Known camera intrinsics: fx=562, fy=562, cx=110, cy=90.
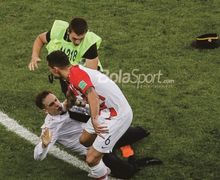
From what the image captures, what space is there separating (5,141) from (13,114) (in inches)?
34.9

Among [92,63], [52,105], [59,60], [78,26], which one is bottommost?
[52,105]

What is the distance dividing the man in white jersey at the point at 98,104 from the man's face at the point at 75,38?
942mm

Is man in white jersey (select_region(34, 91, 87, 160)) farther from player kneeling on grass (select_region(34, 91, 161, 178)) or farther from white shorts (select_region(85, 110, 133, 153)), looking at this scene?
white shorts (select_region(85, 110, 133, 153))

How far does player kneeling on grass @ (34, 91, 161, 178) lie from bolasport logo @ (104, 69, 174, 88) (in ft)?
8.68

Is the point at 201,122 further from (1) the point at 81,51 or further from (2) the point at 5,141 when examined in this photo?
(2) the point at 5,141

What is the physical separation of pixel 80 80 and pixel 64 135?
1.53 m

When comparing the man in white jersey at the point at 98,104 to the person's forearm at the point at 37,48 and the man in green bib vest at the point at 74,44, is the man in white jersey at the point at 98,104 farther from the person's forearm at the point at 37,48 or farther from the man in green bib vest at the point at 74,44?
the person's forearm at the point at 37,48

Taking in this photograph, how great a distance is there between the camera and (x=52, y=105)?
782cm

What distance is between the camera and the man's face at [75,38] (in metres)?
7.99

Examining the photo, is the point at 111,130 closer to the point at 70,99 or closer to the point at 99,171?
the point at 99,171

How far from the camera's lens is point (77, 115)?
8180mm

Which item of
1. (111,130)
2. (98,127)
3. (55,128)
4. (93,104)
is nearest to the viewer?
(93,104)

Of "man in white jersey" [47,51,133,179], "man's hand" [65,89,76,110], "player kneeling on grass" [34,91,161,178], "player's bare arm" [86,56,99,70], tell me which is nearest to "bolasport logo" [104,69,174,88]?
"player's bare arm" [86,56,99,70]

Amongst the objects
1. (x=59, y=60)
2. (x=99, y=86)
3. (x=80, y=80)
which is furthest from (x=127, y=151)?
(x=59, y=60)
